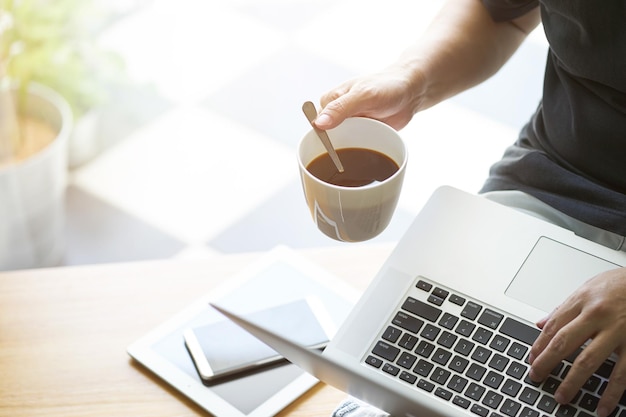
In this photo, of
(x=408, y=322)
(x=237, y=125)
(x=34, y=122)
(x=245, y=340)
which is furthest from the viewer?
(x=237, y=125)

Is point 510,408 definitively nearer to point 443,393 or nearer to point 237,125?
point 443,393

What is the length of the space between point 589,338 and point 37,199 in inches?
55.3

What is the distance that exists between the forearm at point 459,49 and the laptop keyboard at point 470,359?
0.31 m

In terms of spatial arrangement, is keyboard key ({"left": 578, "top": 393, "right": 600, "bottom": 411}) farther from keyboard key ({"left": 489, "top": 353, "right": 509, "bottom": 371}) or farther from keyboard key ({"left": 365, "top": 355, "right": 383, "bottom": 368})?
keyboard key ({"left": 365, "top": 355, "right": 383, "bottom": 368})

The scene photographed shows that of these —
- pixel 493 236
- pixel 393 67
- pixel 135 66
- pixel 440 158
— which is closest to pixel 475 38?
pixel 393 67

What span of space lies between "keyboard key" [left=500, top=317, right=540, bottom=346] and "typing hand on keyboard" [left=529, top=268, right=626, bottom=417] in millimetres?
36

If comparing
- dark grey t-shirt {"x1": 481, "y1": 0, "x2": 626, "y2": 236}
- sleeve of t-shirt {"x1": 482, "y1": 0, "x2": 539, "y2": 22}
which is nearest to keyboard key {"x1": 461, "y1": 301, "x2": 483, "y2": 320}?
dark grey t-shirt {"x1": 481, "y1": 0, "x2": 626, "y2": 236}

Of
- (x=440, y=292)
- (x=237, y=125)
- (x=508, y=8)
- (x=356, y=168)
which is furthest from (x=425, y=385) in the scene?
(x=237, y=125)

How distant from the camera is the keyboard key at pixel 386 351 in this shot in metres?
0.96

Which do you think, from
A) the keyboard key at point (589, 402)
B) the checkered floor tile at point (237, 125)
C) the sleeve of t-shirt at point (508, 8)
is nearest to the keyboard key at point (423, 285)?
the keyboard key at point (589, 402)

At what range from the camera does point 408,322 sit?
3.22 feet

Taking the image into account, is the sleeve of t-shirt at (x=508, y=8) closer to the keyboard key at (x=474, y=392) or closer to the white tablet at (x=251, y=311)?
the white tablet at (x=251, y=311)

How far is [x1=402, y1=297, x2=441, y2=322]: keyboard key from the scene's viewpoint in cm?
99

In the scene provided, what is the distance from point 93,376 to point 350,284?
0.36m
